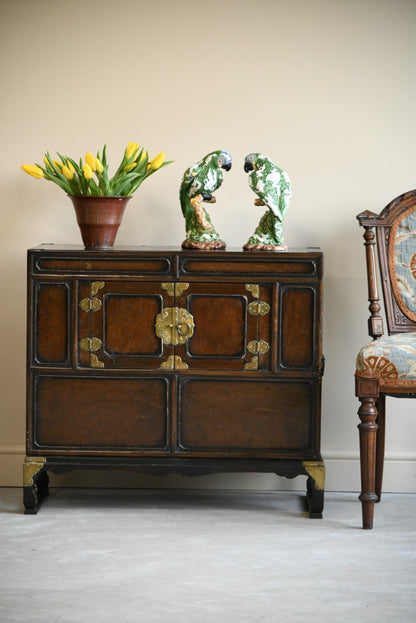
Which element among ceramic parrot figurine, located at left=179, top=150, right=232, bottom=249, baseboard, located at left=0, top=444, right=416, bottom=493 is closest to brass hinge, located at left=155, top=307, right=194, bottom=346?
ceramic parrot figurine, located at left=179, top=150, right=232, bottom=249

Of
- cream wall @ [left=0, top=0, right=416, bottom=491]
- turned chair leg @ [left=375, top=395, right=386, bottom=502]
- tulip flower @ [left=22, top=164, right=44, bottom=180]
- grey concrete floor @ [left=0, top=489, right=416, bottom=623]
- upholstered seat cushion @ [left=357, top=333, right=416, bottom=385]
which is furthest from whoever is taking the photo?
cream wall @ [left=0, top=0, right=416, bottom=491]

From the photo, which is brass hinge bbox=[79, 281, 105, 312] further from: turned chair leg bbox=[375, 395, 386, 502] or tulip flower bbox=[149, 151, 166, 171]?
turned chair leg bbox=[375, 395, 386, 502]

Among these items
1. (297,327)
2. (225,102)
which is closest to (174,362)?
(297,327)

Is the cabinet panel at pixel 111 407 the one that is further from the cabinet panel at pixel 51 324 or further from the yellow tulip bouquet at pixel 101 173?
the yellow tulip bouquet at pixel 101 173

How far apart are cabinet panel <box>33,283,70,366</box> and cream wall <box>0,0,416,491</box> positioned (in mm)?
525

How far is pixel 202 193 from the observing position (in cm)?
329

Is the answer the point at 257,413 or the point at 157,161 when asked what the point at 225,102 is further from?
the point at 257,413

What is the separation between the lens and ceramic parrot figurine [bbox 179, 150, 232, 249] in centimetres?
327

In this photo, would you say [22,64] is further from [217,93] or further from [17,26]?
[217,93]

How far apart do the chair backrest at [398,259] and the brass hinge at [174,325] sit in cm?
76

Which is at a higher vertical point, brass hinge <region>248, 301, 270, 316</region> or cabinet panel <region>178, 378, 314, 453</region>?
brass hinge <region>248, 301, 270, 316</region>

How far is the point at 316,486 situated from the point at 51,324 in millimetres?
1141

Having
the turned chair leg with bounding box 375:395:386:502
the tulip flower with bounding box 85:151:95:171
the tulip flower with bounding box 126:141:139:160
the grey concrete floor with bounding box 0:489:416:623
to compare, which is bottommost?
the grey concrete floor with bounding box 0:489:416:623

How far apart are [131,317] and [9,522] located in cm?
86
